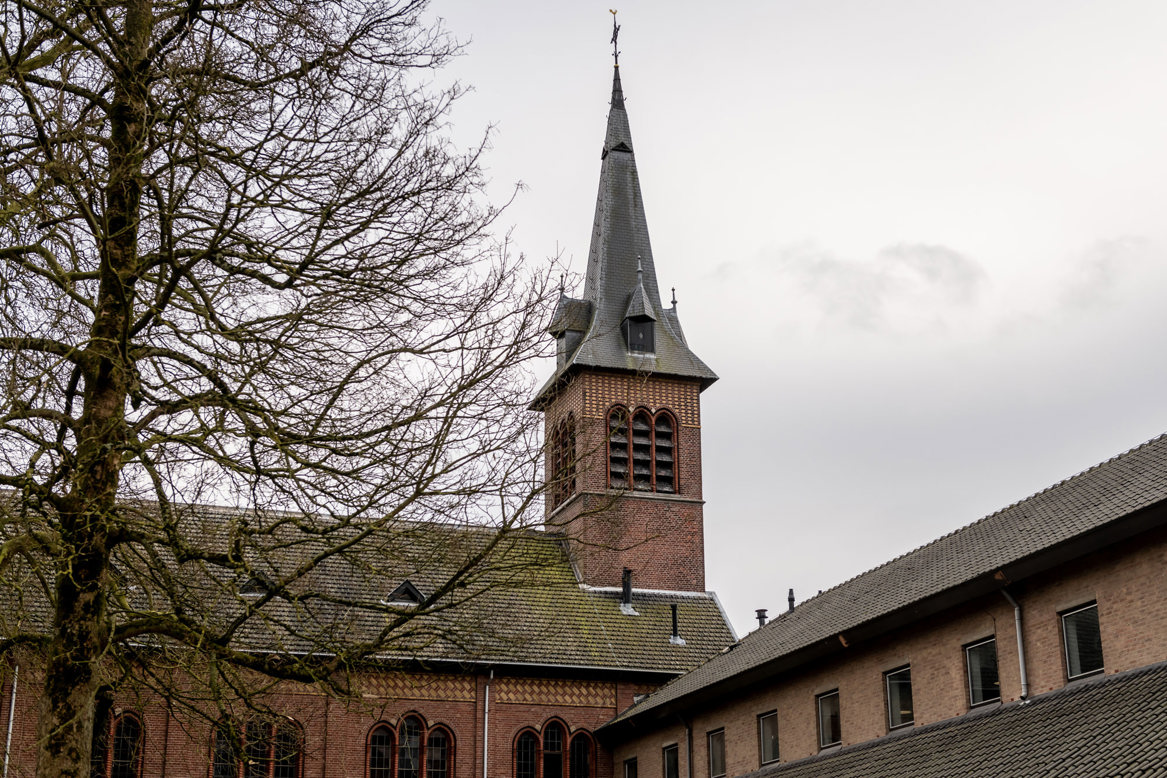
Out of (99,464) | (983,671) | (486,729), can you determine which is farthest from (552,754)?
(99,464)

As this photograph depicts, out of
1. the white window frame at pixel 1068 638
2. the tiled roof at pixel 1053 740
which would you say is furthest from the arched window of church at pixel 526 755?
the white window frame at pixel 1068 638

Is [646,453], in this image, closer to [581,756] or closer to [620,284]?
[620,284]

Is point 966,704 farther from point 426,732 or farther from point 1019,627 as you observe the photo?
point 426,732

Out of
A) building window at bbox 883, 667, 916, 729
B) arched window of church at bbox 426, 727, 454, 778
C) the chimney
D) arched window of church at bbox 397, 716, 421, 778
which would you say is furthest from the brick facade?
building window at bbox 883, 667, 916, 729

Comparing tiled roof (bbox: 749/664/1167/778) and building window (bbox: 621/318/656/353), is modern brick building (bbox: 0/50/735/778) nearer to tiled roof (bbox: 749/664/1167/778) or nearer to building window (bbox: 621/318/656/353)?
building window (bbox: 621/318/656/353)

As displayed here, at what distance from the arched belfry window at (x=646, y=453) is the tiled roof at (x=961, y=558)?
8485mm

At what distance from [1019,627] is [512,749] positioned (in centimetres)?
1701

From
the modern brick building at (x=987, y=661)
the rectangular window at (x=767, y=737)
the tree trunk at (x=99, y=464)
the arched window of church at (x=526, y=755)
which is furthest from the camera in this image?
the arched window of church at (x=526, y=755)

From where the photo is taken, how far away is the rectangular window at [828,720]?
24.7m

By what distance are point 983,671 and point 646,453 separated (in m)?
18.6

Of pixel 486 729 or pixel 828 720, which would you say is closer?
pixel 828 720

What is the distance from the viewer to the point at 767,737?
1057 inches

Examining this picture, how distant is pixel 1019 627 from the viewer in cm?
2020

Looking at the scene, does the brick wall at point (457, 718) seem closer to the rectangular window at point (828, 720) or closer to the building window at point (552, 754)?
the building window at point (552, 754)
